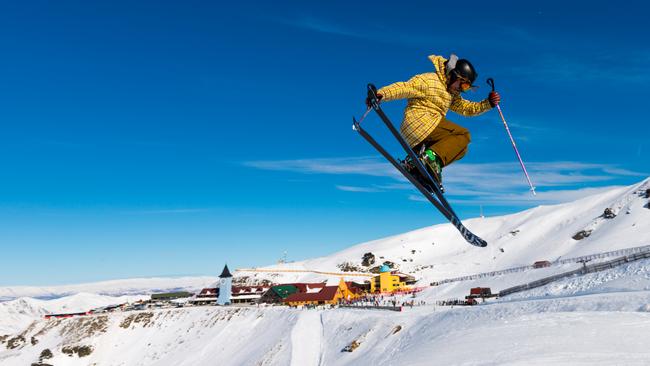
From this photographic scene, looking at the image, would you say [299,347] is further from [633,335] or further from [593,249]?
[593,249]

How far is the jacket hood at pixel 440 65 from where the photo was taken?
336 inches

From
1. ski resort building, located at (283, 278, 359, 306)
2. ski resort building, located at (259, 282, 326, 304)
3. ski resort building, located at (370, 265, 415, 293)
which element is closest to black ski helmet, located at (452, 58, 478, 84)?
ski resort building, located at (283, 278, 359, 306)

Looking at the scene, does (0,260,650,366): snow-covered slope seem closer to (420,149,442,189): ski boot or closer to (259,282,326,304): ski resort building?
(420,149,442,189): ski boot

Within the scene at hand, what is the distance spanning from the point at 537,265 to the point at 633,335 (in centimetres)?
6000

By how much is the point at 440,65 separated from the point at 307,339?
39407mm

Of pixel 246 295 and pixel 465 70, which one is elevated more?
pixel 465 70

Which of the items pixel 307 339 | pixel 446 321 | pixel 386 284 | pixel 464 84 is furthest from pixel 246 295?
pixel 464 84

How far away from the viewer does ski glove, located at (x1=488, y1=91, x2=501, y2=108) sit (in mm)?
8703

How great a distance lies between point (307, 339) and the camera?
Result: 43906 millimetres

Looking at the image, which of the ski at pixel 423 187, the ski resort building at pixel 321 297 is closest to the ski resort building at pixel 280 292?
the ski resort building at pixel 321 297

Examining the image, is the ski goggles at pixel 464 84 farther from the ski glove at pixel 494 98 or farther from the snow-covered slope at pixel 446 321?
the snow-covered slope at pixel 446 321

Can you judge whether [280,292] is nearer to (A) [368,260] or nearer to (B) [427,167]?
(A) [368,260]

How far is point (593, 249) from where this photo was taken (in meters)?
86.6

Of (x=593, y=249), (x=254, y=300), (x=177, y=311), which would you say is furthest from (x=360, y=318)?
(x=593, y=249)
